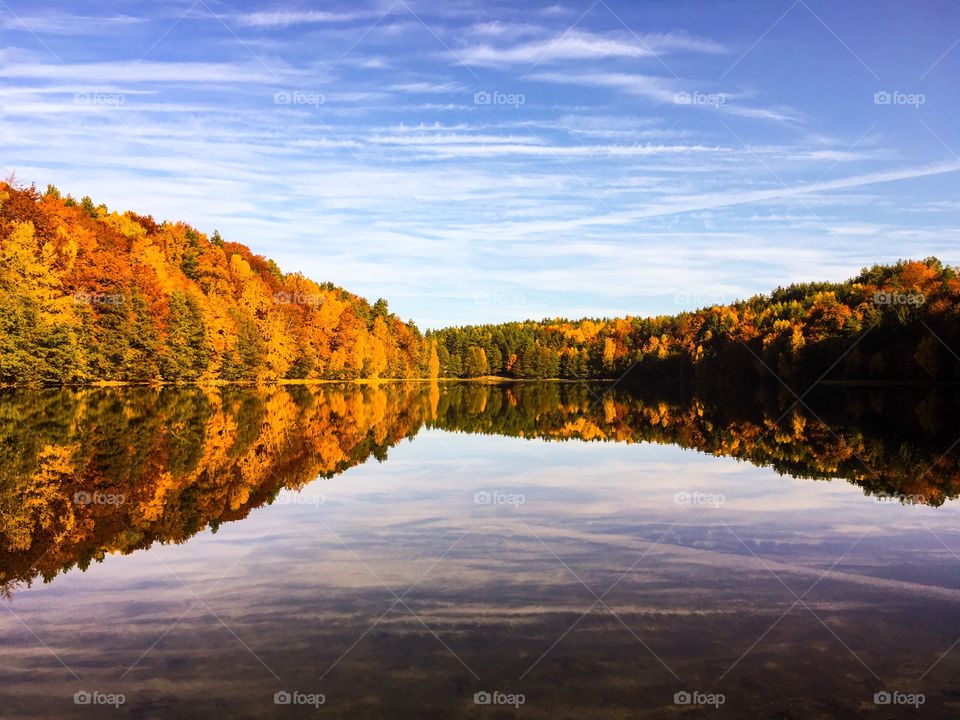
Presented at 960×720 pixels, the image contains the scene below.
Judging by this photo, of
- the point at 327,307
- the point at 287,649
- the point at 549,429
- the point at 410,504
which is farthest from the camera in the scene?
the point at 327,307

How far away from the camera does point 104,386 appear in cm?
7275

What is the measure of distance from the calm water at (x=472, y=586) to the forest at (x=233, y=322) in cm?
4827

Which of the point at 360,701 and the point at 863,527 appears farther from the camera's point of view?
the point at 863,527

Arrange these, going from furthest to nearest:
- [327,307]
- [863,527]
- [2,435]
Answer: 1. [327,307]
2. [2,435]
3. [863,527]

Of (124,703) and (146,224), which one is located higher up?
(146,224)

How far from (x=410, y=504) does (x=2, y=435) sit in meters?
19.3

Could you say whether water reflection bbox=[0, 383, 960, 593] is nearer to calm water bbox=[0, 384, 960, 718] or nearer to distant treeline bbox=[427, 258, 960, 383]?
calm water bbox=[0, 384, 960, 718]

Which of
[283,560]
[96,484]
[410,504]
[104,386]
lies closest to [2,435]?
[96,484]

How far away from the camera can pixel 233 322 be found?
9275cm

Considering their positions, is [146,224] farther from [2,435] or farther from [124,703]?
[124,703]

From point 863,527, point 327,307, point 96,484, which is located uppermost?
point 327,307

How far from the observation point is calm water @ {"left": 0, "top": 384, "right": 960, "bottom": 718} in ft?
23.7

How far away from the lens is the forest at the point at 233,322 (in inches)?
2544

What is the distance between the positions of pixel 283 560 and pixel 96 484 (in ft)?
27.5
